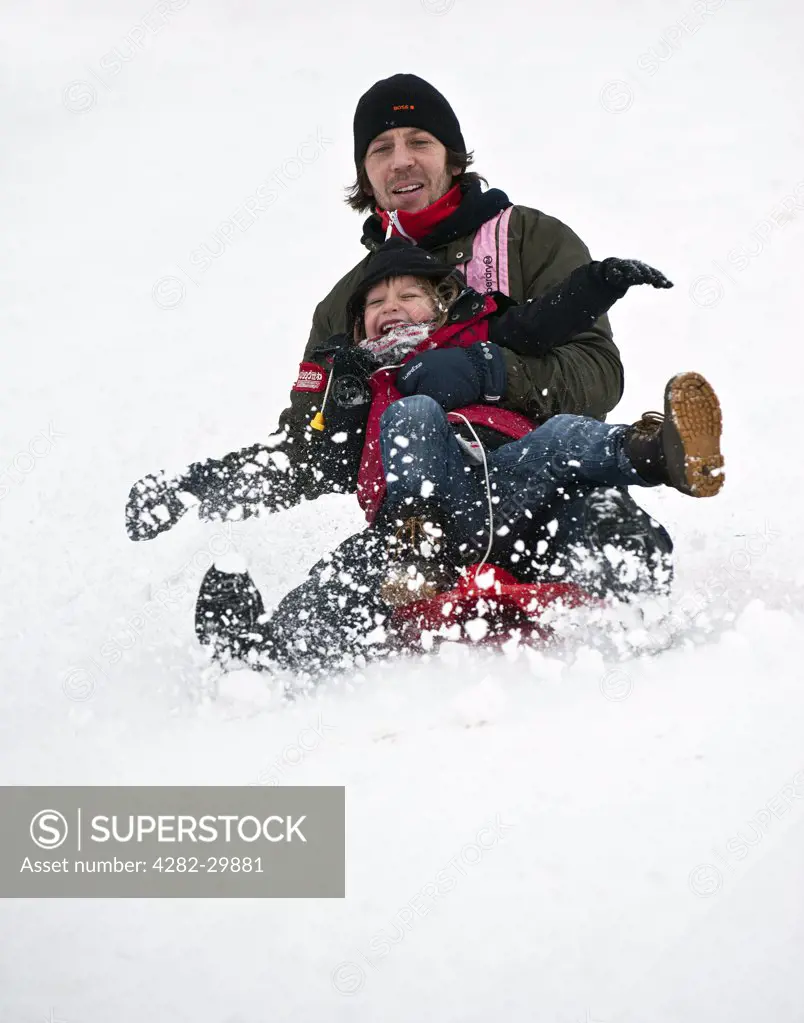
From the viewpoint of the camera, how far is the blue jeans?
2.33 meters

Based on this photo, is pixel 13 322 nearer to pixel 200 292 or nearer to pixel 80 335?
pixel 80 335

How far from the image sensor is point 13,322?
20.0 ft

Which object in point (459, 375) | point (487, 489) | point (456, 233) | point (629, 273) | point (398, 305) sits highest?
point (456, 233)

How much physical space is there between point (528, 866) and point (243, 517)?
5.42ft

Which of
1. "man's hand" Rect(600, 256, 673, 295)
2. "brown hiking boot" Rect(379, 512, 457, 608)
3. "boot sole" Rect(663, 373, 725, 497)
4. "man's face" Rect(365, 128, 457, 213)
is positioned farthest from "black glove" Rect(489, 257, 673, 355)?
"brown hiking boot" Rect(379, 512, 457, 608)

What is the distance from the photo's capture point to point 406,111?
3.18m

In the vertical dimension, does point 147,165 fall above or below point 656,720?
above

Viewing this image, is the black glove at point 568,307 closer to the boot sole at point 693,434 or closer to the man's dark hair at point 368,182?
the boot sole at point 693,434

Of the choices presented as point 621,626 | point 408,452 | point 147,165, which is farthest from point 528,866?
point 147,165

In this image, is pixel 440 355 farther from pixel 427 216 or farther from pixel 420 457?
pixel 427 216

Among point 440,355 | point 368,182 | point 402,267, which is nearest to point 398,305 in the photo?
point 402,267

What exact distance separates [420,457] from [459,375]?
0.35m

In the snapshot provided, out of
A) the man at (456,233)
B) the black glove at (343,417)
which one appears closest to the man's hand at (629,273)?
the man at (456,233)

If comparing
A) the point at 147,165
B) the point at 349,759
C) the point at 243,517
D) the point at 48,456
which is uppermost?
the point at 147,165
